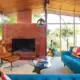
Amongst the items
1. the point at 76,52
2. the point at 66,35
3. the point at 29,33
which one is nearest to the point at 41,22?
the point at 29,33

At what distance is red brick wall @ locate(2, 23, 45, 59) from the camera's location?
29.7 feet

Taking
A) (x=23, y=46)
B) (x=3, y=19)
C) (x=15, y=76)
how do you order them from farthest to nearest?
(x=3, y=19)
(x=23, y=46)
(x=15, y=76)

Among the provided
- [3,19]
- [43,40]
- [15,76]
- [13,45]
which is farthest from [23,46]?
[15,76]

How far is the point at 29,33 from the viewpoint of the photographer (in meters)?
9.07

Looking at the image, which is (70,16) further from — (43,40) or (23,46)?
(23,46)

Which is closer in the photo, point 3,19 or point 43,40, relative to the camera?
point 43,40

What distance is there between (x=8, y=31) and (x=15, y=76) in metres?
A: 7.23

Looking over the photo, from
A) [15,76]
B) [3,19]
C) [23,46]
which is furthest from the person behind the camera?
[3,19]

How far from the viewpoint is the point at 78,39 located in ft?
33.7

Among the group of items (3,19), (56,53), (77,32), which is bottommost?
(56,53)

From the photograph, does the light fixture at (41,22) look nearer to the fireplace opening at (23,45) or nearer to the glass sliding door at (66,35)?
the fireplace opening at (23,45)

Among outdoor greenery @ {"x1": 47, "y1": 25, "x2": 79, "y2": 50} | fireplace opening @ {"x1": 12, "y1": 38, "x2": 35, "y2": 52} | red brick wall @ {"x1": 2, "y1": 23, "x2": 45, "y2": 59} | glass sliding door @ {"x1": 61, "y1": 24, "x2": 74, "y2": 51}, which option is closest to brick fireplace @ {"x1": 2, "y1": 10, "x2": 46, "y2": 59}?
red brick wall @ {"x1": 2, "y1": 23, "x2": 45, "y2": 59}

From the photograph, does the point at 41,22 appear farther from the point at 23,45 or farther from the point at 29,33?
the point at 23,45

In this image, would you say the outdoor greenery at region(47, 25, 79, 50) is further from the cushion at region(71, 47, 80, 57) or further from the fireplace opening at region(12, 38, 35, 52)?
the cushion at region(71, 47, 80, 57)
